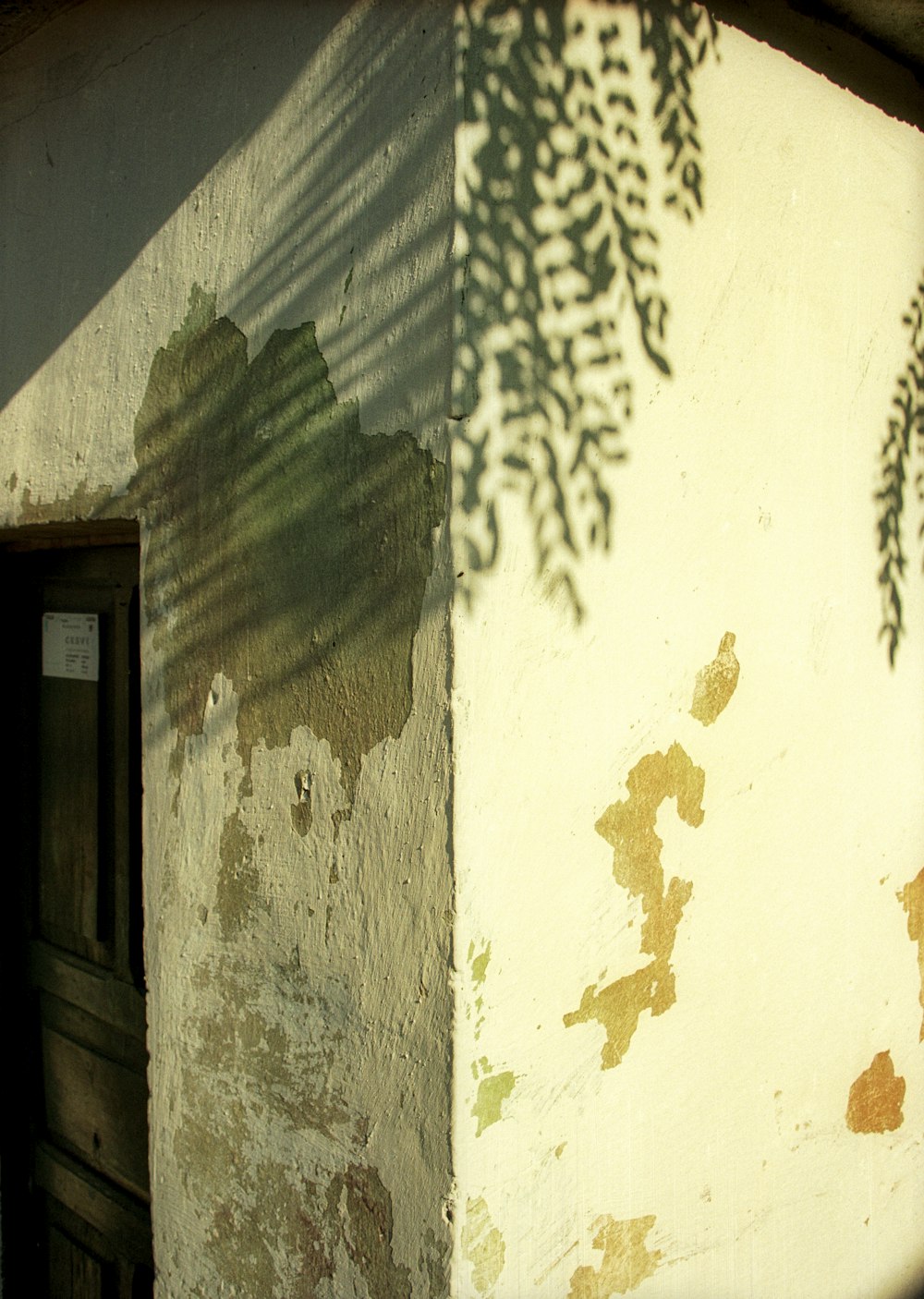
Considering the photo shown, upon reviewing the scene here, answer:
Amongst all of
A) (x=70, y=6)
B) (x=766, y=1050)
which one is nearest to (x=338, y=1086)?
(x=766, y=1050)

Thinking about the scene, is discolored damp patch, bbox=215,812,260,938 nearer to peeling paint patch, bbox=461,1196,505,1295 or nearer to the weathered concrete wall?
the weathered concrete wall

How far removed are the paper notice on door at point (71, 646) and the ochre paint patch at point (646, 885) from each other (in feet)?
4.36

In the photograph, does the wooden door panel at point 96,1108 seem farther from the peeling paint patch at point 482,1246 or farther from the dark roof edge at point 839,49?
the dark roof edge at point 839,49

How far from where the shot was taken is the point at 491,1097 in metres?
1.56

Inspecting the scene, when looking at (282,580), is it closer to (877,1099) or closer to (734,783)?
(734,783)

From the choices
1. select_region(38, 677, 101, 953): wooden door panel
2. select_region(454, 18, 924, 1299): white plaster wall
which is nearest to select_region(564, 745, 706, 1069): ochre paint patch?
select_region(454, 18, 924, 1299): white plaster wall

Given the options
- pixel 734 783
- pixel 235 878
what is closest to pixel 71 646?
pixel 235 878

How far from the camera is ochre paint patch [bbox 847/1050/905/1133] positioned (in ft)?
7.14

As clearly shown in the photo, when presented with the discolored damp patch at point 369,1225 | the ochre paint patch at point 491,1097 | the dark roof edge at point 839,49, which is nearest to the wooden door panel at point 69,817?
the discolored damp patch at point 369,1225

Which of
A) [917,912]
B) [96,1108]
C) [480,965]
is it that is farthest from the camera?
[96,1108]

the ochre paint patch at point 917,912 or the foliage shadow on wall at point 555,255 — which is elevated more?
the foliage shadow on wall at point 555,255

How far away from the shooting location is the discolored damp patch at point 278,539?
1.61m

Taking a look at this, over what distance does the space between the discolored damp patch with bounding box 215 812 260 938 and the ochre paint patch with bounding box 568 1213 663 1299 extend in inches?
30.2

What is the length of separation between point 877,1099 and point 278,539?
A: 1669mm
